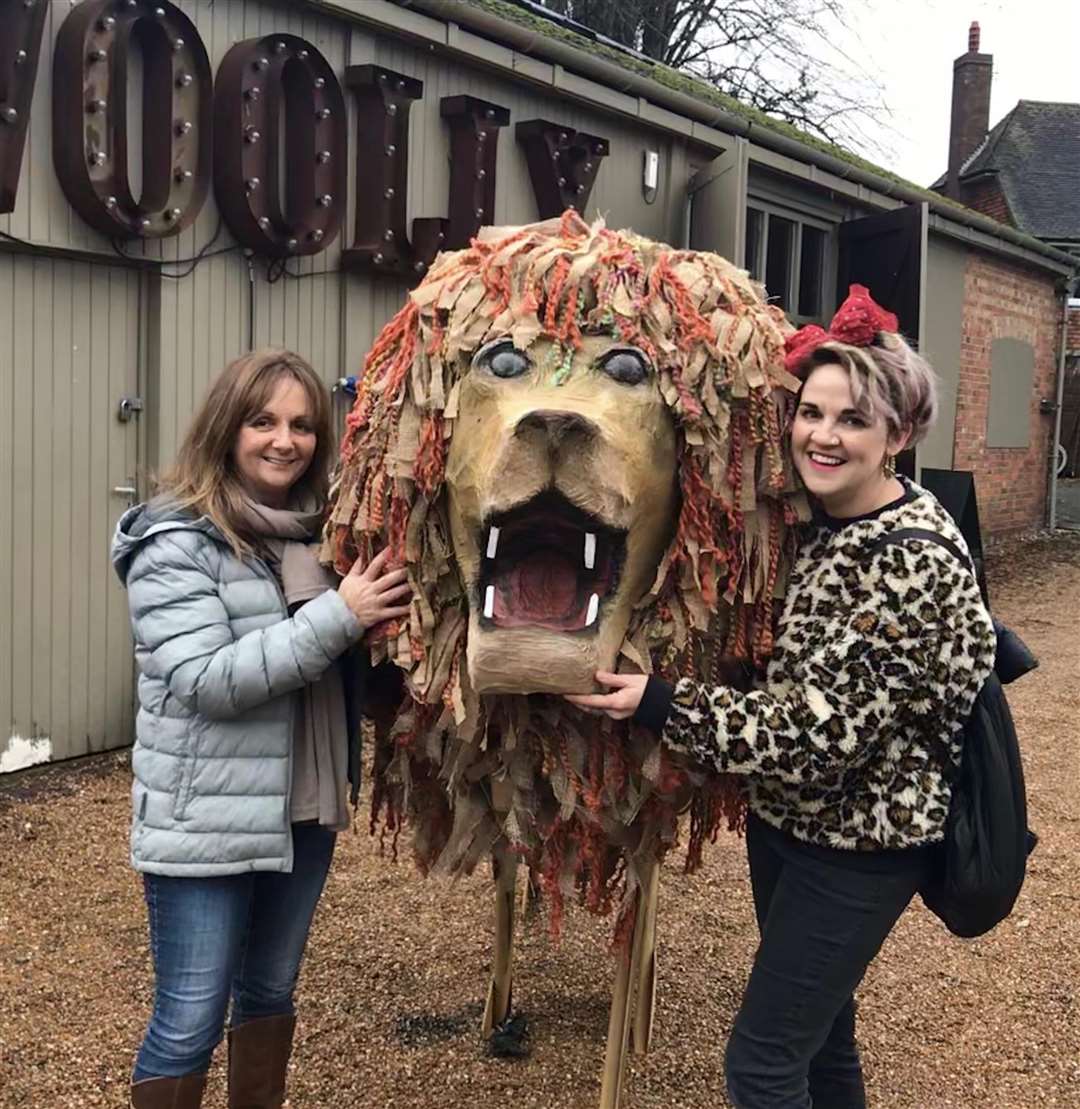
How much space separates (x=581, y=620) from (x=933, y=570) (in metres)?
0.57

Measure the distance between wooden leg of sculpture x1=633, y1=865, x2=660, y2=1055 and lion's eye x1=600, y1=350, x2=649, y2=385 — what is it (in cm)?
107

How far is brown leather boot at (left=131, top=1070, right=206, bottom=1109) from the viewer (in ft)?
6.81

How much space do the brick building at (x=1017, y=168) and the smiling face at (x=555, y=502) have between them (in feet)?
62.9

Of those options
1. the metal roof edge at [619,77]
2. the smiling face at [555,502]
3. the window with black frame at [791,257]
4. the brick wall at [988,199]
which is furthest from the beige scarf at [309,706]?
the brick wall at [988,199]

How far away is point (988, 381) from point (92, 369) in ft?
32.7

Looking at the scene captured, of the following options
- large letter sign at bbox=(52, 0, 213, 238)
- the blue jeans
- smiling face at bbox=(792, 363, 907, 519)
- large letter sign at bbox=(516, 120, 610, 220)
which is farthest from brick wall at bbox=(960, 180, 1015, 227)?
the blue jeans

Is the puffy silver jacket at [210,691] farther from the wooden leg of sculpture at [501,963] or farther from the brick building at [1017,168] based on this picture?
the brick building at [1017,168]

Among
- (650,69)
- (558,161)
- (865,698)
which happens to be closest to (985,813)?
(865,698)

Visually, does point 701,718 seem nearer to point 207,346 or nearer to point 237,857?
point 237,857

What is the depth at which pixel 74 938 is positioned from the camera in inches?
144

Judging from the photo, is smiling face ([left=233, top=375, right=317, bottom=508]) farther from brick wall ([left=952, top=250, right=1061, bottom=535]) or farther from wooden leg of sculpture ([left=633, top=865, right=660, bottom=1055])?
brick wall ([left=952, top=250, right=1061, bottom=535])

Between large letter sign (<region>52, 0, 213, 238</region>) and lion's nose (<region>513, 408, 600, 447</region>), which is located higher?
large letter sign (<region>52, 0, 213, 238</region>)

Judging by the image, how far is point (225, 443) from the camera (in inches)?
85.1

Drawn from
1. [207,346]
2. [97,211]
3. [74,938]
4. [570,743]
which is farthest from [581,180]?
[570,743]
